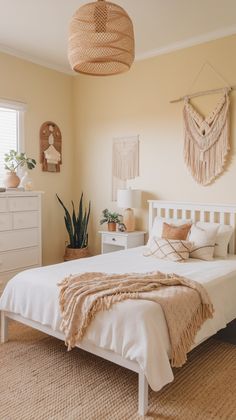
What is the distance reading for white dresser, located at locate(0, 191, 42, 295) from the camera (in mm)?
3898

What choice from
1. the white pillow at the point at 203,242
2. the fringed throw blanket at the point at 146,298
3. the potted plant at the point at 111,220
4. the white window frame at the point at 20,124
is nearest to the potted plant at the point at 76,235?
the potted plant at the point at 111,220

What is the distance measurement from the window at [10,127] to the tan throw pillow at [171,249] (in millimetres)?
2048

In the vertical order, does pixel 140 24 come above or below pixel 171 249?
above

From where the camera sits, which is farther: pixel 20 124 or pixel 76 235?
pixel 76 235

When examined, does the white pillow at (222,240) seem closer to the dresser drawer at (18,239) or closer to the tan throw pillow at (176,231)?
the tan throw pillow at (176,231)

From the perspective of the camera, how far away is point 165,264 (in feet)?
10.5

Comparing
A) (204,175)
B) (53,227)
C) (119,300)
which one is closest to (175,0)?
(204,175)

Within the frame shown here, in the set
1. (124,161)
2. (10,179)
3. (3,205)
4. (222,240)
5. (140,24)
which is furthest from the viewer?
(124,161)

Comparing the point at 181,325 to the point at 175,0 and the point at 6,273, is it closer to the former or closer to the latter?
the point at 6,273

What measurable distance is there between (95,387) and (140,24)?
3.28m

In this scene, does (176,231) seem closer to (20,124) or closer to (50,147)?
(50,147)

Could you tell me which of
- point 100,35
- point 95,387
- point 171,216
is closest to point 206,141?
point 171,216

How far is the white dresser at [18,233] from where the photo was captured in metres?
3.90

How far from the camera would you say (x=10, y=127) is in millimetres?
4461
